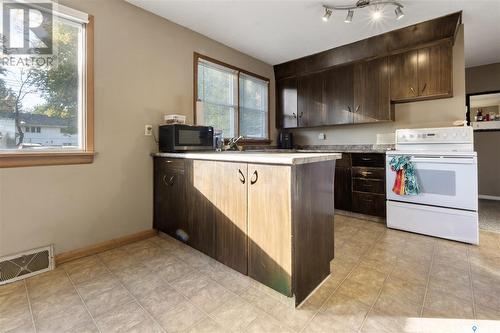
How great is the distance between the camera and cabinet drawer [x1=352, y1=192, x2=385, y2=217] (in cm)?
308

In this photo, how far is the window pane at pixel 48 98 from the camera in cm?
184

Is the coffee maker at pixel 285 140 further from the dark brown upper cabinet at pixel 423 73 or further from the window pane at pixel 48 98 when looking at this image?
the window pane at pixel 48 98

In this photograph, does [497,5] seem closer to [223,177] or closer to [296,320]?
[223,177]

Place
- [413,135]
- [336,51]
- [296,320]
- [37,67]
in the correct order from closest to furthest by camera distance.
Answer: [296,320] → [37,67] → [413,135] → [336,51]

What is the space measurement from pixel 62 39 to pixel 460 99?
435 centimetres

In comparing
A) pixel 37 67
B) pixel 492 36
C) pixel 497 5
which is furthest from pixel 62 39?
pixel 492 36

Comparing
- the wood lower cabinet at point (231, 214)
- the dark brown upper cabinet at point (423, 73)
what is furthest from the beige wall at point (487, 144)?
the wood lower cabinet at point (231, 214)

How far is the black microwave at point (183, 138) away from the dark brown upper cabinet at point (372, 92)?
2276mm

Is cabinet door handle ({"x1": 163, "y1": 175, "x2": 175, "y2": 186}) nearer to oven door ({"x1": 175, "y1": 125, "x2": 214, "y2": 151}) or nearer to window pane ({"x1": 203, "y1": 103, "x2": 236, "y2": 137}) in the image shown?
oven door ({"x1": 175, "y1": 125, "x2": 214, "y2": 151})

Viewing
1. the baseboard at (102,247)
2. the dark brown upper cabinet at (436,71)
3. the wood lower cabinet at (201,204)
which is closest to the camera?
the wood lower cabinet at (201,204)

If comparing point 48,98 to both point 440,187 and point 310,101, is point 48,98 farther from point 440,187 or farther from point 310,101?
point 440,187

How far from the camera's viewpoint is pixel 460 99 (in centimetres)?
296

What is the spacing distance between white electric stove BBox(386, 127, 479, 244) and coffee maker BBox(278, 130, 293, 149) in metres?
1.87

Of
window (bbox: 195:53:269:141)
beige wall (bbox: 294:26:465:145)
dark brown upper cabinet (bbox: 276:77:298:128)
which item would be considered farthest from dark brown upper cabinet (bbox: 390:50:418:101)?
window (bbox: 195:53:269:141)
